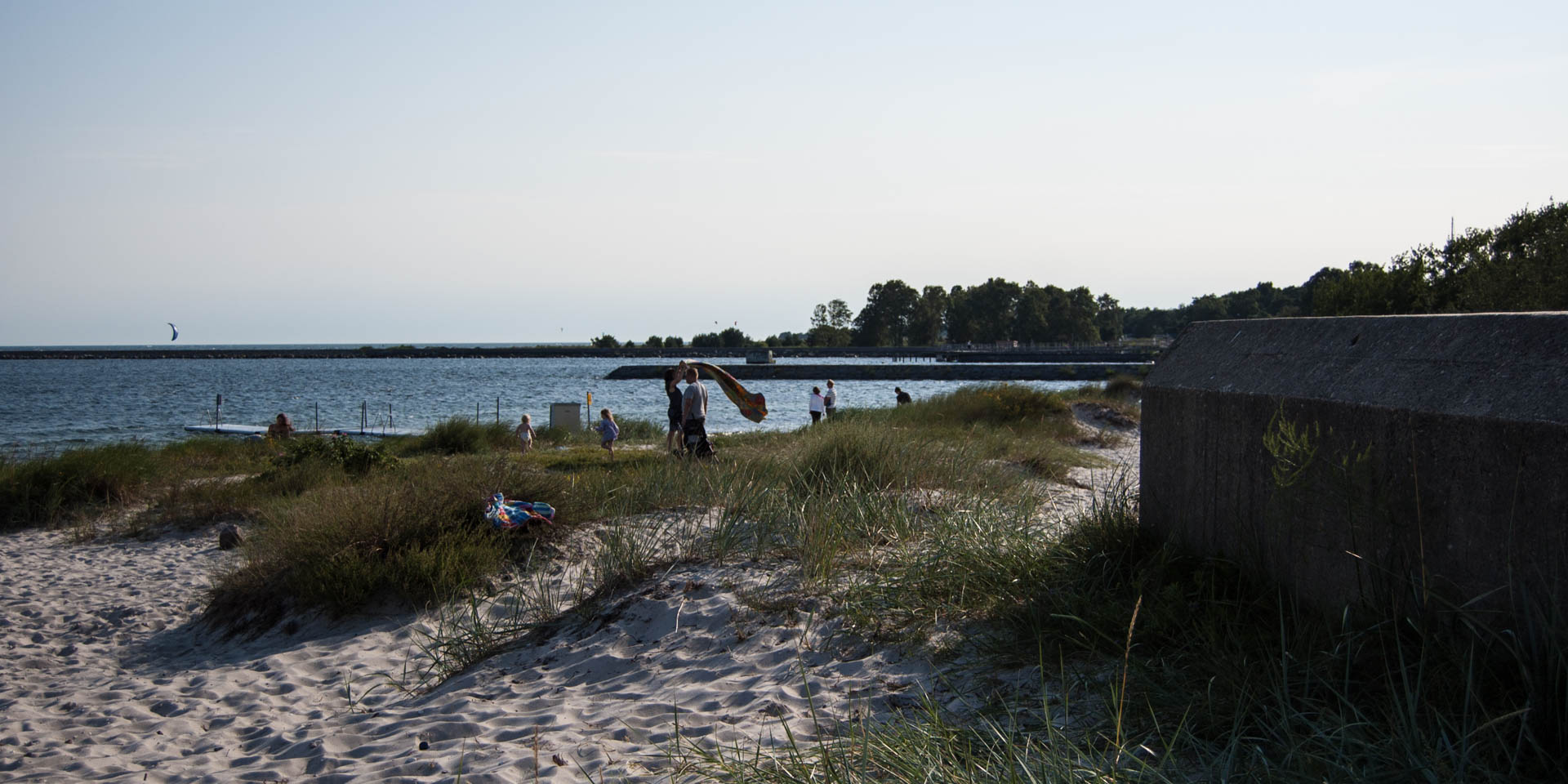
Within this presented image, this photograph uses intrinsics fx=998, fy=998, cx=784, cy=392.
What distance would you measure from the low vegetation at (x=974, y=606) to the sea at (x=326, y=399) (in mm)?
10654

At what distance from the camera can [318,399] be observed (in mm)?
57281

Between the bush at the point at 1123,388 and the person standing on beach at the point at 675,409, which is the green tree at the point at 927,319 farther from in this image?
the person standing on beach at the point at 675,409

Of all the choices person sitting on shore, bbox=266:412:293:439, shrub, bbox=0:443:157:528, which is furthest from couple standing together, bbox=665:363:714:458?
person sitting on shore, bbox=266:412:293:439

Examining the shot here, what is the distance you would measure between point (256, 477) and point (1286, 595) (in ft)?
42.9

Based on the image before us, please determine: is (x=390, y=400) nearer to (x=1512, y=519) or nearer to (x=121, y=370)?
(x=1512, y=519)

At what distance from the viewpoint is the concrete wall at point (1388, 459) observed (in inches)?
122

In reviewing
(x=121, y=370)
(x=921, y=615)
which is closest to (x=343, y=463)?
(x=921, y=615)

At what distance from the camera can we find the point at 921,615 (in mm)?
5195

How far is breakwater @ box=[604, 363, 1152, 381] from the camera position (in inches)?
3086

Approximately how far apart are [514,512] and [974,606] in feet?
15.0

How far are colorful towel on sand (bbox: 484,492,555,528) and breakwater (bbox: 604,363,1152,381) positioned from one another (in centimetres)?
6907

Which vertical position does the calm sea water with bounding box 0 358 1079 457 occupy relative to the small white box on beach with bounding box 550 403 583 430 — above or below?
below

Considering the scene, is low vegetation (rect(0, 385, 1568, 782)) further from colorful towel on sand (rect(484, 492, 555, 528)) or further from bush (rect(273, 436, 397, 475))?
bush (rect(273, 436, 397, 475))

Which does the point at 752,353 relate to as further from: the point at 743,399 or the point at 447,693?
the point at 447,693
